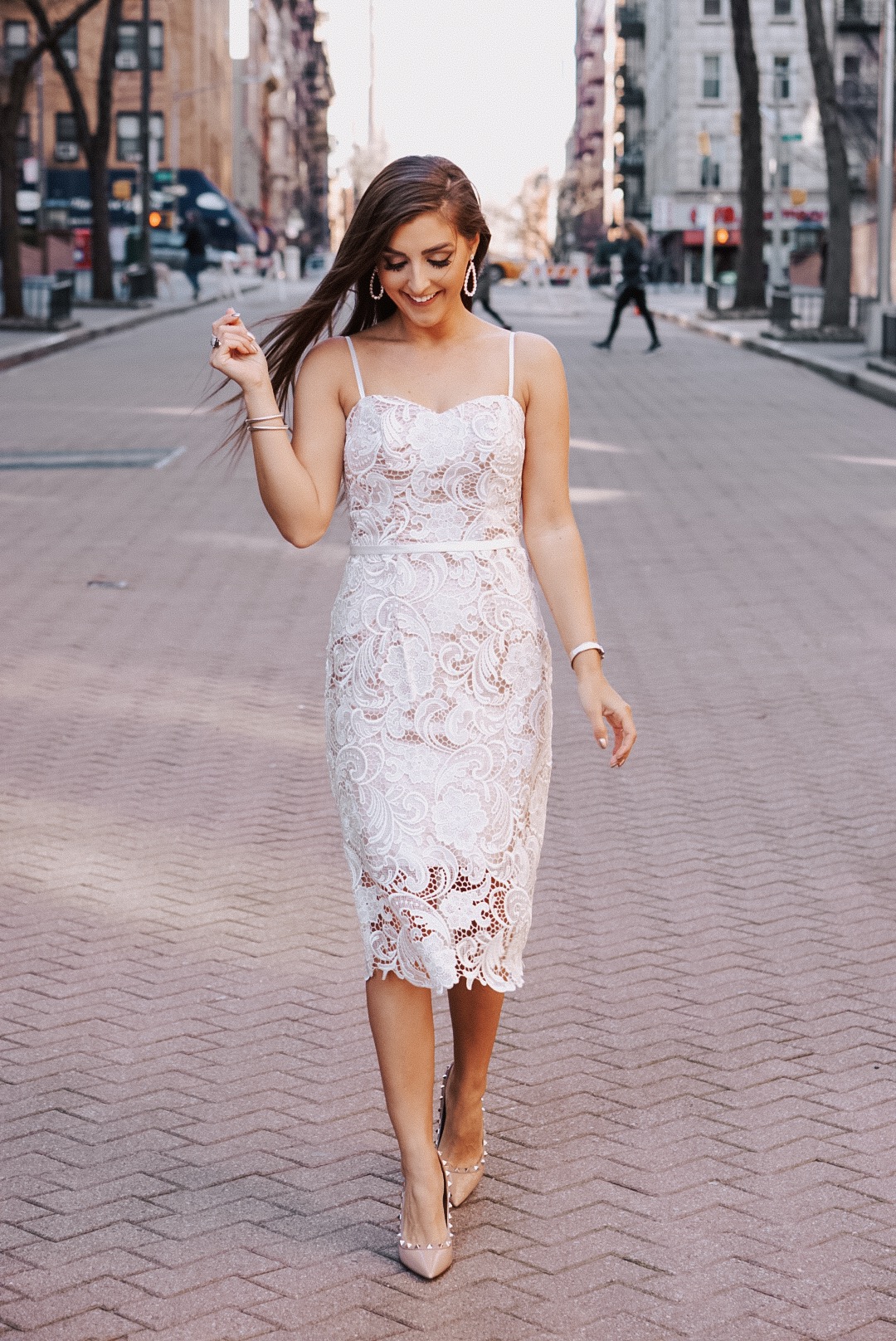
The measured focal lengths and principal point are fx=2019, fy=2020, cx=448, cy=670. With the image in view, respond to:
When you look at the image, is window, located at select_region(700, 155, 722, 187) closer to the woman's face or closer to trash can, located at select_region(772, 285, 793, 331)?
trash can, located at select_region(772, 285, 793, 331)

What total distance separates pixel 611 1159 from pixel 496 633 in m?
1.18

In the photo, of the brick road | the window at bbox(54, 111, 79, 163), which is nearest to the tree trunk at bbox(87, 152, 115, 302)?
the brick road

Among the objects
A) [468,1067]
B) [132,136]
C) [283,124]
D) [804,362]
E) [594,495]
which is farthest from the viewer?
[283,124]

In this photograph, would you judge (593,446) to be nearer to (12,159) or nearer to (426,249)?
(426,249)

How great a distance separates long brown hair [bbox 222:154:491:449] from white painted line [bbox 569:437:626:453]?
47.6 ft

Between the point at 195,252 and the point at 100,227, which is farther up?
the point at 100,227

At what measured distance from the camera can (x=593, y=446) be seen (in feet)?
60.8

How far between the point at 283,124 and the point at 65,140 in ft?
145

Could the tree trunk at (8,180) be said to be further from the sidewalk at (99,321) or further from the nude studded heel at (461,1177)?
the nude studded heel at (461,1177)

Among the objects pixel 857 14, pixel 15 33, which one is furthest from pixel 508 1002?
pixel 15 33

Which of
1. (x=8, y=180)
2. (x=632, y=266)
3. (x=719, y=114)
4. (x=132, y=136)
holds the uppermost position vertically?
(x=719, y=114)

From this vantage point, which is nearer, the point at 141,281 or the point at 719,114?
the point at 141,281

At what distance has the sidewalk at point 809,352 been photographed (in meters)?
24.0

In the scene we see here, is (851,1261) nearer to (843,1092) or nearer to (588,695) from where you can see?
(843,1092)
